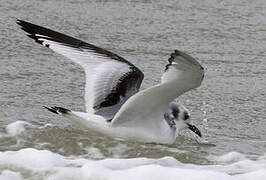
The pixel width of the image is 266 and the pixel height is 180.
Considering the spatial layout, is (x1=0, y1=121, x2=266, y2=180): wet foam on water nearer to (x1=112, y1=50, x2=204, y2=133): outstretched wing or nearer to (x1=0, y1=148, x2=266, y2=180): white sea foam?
(x1=0, y1=148, x2=266, y2=180): white sea foam

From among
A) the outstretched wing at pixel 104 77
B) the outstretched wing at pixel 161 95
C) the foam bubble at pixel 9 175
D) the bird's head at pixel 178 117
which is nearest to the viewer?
the foam bubble at pixel 9 175

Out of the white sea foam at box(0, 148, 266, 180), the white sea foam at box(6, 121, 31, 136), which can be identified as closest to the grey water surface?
the white sea foam at box(6, 121, 31, 136)

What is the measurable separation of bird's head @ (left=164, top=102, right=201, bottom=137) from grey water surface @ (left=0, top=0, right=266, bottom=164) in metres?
0.12

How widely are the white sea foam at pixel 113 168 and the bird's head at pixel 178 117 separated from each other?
3.23 ft

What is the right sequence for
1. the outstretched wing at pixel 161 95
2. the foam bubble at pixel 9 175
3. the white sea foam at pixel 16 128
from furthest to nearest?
the white sea foam at pixel 16 128, the outstretched wing at pixel 161 95, the foam bubble at pixel 9 175

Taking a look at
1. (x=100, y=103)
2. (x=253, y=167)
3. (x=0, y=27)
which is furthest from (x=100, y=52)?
(x=0, y=27)

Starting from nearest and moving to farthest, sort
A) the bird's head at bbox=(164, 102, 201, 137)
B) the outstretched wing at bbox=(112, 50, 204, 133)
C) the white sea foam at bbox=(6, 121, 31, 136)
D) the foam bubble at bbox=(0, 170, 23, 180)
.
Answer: the foam bubble at bbox=(0, 170, 23, 180), the outstretched wing at bbox=(112, 50, 204, 133), the white sea foam at bbox=(6, 121, 31, 136), the bird's head at bbox=(164, 102, 201, 137)

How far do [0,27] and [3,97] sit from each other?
7.41 feet

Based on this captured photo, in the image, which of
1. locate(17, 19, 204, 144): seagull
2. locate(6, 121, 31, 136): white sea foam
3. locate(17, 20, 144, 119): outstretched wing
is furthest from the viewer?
locate(17, 20, 144, 119): outstretched wing

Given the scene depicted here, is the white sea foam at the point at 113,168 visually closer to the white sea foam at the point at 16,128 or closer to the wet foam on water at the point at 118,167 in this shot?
the wet foam on water at the point at 118,167

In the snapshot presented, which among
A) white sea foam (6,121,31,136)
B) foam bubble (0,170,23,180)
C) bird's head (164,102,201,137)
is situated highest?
foam bubble (0,170,23,180)

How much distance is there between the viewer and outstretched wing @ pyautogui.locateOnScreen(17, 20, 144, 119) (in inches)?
257

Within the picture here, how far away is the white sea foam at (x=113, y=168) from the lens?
511 centimetres

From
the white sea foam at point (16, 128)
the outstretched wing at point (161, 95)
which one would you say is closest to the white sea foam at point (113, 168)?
the outstretched wing at point (161, 95)
